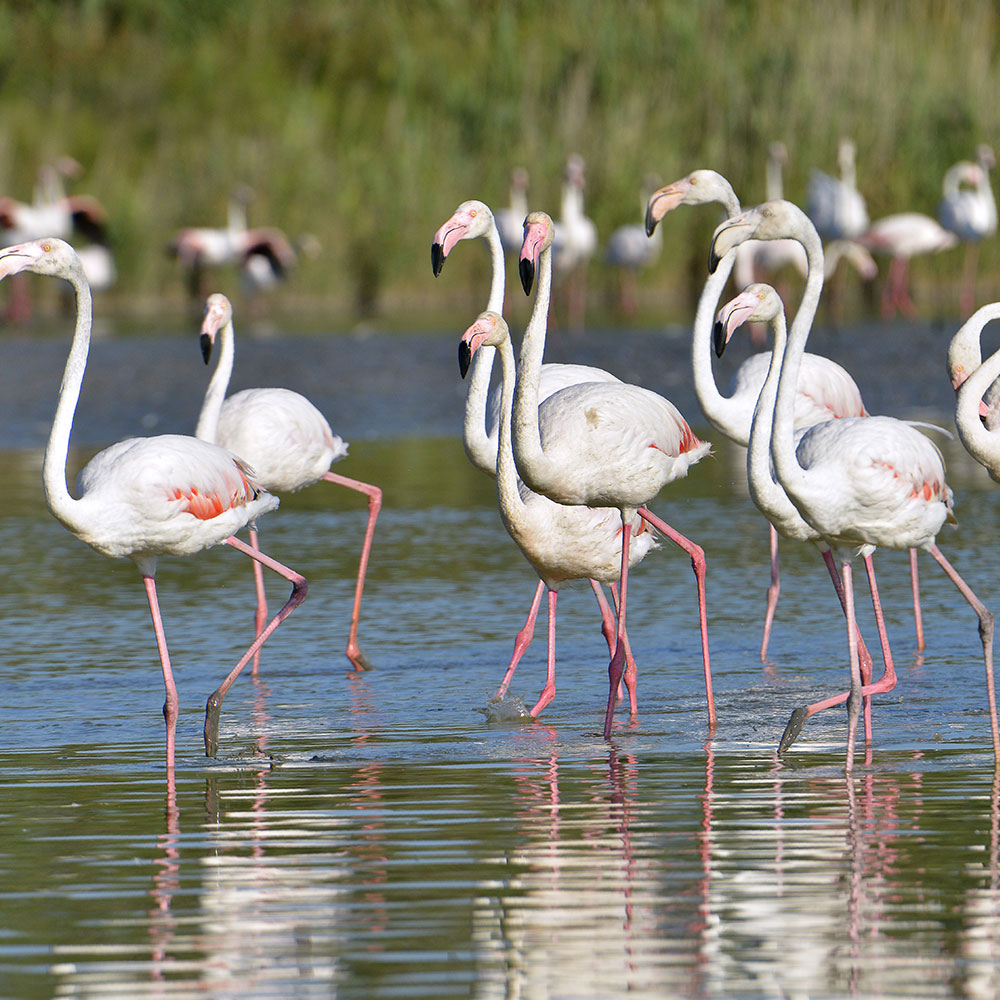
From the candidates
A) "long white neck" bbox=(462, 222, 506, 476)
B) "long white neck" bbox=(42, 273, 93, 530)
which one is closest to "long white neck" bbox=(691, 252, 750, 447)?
"long white neck" bbox=(462, 222, 506, 476)

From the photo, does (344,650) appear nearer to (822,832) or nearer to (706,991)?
(822,832)

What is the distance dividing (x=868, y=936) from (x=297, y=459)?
4.64m

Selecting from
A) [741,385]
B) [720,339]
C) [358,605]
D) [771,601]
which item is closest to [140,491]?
[358,605]

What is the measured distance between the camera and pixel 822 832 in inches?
194

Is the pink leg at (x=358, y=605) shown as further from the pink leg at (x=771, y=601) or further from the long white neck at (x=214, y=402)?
the pink leg at (x=771, y=601)

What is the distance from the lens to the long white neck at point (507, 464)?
675cm

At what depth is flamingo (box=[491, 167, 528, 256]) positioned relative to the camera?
20.2 m

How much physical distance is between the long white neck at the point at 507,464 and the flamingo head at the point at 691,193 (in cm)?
80

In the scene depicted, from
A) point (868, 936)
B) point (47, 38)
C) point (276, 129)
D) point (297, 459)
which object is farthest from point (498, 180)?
point (868, 936)

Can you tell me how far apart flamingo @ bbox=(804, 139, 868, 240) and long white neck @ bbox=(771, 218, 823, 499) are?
14.0 m

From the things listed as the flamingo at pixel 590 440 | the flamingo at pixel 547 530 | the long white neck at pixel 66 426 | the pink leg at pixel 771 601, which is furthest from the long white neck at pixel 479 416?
the long white neck at pixel 66 426

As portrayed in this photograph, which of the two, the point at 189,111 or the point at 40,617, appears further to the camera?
the point at 189,111

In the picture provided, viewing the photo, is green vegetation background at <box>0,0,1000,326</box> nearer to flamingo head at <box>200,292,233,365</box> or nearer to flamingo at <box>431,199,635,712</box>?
flamingo head at <box>200,292,233,365</box>

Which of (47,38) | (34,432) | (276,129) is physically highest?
(47,38)
